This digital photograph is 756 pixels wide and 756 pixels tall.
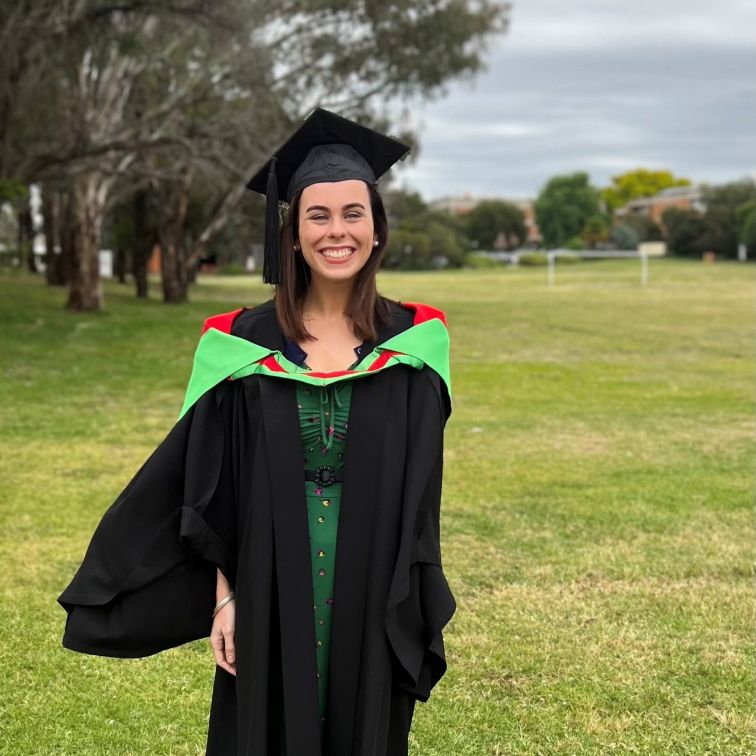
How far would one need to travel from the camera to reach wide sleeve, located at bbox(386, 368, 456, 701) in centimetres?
256

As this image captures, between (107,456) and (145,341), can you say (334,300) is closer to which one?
(107,456)

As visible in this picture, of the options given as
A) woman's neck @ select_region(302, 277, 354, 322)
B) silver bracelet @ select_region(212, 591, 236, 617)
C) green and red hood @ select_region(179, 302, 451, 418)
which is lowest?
silver bracelet @ select_region(212, 591, 236, 617)

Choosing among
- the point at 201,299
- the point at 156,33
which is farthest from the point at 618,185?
the point at 156,33

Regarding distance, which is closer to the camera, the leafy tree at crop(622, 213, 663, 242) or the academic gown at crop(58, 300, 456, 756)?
the academic gown at crop(58, 300, 456, 756)

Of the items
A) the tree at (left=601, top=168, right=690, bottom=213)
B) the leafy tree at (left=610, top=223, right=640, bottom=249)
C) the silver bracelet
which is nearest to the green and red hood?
the silver bracelet

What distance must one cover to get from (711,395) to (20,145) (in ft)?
39.9

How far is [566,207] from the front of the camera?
114000mm

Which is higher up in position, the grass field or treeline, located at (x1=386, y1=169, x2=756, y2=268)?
treeline, located at (x1=386, y1=169, x2=756, y2=268)

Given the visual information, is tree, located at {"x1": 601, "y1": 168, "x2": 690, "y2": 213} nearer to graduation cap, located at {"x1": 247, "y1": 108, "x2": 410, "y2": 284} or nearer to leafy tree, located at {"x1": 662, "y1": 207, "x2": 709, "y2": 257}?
leafy tree, located at {"x1": 662, "y1": 207, "x2": 709, "y2": 257}

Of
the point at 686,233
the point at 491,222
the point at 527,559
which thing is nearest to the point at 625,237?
the point at 686,233

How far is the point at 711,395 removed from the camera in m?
12.9

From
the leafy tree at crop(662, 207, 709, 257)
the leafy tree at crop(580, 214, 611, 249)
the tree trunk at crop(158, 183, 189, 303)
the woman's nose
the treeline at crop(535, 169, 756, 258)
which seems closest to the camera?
the woman's nose

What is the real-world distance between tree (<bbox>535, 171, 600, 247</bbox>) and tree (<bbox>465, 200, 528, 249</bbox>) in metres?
6.01

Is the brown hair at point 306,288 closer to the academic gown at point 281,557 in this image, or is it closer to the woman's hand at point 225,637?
the academic gown at point 281,557
